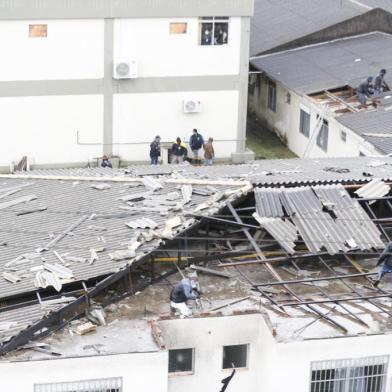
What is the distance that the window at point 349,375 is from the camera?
74.7 feet

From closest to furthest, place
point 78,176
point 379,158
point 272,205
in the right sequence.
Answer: point 272,205 < point 78,176 < point 379,158

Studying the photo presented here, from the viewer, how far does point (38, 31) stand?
1714 inches

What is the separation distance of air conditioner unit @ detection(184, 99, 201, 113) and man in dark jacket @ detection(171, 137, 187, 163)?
2.13 metres

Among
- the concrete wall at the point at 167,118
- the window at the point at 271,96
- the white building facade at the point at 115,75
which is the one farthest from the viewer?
the window at the point at 271,96

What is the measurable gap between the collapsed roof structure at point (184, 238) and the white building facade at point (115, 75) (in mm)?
15198

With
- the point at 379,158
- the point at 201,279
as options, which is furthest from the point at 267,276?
the point at 379,158

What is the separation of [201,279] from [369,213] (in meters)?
5.24

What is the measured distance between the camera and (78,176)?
29.5 m

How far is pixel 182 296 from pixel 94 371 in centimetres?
307

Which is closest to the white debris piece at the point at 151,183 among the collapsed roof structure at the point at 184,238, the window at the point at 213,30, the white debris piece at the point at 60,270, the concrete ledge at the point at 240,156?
the collapsed roof structure at the point at 184,238

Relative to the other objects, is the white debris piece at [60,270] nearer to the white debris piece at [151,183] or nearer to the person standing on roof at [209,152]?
the white debris piece at [151,183]

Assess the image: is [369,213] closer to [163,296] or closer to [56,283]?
[163,296]

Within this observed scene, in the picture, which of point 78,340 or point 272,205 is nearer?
point 78,340

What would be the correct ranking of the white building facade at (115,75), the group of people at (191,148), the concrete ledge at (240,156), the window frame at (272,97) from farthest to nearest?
the window frame at (272,97) < the concrete ledge at (240,156) < the group of people at (191,148) < the white building facade at (115,75)
